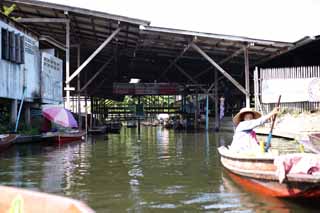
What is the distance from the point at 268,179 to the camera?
7254mm

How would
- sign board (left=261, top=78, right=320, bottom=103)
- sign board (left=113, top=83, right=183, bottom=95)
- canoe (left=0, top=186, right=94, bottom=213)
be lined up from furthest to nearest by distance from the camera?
sign board (left=113, top=83, right=183, bottom=95) → sign board (left=261, top=78, right=320, bottom=103) → canoe (left=0, top=186, right=94, bottom=213)

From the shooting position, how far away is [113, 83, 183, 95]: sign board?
35969 mm

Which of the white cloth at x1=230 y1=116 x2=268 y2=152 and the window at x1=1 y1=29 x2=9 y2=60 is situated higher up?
the window at x1=1 y1=29 x2=9 y2=60

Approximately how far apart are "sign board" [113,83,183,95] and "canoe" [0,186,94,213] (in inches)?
1232

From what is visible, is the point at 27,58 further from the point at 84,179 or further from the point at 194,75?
the point at 194,75

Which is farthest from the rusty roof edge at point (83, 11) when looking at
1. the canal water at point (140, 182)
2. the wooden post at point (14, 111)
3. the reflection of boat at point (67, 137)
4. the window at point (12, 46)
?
the canal water at point (140, 182)

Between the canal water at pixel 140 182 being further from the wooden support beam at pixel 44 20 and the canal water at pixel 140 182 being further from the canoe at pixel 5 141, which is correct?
the wooden support beam at pixel 44 20

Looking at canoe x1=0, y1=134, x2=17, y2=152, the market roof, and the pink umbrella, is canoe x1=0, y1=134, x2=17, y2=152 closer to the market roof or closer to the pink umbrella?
the pink umbrella

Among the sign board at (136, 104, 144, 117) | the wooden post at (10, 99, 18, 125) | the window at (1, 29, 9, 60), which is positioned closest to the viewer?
the window at (1, 29, 9, 60)

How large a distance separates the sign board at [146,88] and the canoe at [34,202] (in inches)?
1232

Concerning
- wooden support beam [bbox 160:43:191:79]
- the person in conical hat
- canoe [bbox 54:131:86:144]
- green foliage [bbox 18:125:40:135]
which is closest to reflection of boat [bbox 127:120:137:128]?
wooden support beam [bbox 160:43:191:79]

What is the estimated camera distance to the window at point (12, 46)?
19.6 metres

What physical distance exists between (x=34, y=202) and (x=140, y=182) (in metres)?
5.41

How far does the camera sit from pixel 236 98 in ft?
128
